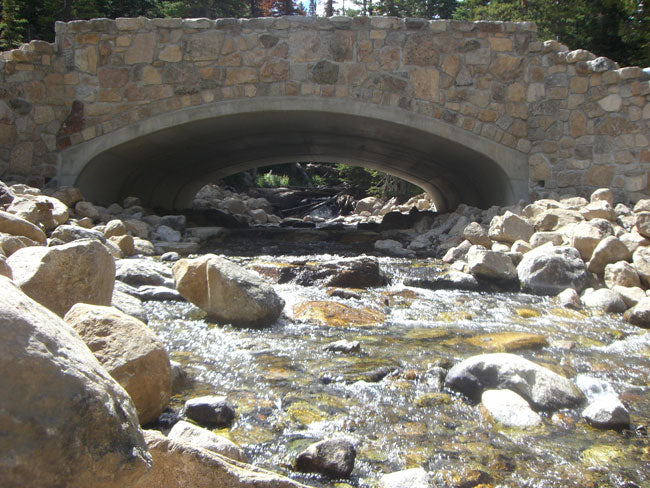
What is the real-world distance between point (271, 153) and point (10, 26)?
336 inches

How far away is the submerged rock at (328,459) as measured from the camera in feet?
6.69

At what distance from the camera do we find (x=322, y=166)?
27.5m

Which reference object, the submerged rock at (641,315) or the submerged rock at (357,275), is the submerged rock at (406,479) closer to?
the submerged rock at (641,315)

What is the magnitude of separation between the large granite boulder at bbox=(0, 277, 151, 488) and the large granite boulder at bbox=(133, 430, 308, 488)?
0.87 ft

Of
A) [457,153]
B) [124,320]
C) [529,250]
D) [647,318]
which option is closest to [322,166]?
[457,153]

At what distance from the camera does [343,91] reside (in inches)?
312

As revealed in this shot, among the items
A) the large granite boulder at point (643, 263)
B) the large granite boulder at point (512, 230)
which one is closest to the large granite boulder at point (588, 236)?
the large granite boulder at point (643, 263)

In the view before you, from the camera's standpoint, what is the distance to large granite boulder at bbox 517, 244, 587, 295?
17.3 ft

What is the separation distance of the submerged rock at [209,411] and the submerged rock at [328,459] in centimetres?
41

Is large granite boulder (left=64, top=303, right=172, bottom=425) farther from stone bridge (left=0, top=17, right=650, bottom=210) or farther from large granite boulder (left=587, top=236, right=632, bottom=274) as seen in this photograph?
stone bridge (left=0, top=17, right=650, bottom=210)

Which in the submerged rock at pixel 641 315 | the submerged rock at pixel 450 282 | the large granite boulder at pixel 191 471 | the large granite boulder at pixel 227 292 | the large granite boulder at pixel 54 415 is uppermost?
the large granite boulder at pixel 54 415

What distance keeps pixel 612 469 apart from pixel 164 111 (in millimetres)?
7234

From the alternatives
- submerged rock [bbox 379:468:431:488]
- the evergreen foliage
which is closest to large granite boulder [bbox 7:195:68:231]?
submerged rock [bbox 379:468:431:488]

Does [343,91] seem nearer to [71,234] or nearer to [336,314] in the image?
[71,234]
